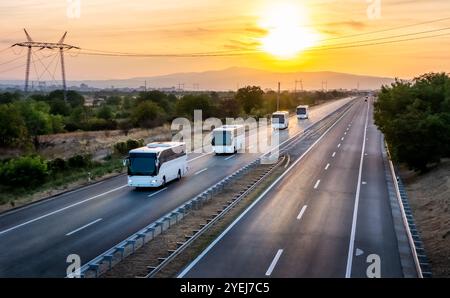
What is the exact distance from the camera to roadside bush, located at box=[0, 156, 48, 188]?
32062mm

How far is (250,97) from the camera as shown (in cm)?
12194

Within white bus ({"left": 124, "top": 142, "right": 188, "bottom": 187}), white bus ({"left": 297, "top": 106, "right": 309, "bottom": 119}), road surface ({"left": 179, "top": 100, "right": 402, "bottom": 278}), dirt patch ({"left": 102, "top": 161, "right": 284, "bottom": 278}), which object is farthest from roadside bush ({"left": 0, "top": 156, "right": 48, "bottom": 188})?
white bus ({"left": 297, "top": 106, "right": 309, "bottom": 119})

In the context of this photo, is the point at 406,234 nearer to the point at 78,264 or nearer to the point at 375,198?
the point at 375,198

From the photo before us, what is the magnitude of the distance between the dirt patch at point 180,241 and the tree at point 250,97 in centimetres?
9421

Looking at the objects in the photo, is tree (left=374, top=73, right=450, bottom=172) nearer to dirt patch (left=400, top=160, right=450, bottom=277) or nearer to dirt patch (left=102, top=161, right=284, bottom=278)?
dirt patch (left=400, top=160, right=450, bottom=277)

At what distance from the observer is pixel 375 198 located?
26.3 m

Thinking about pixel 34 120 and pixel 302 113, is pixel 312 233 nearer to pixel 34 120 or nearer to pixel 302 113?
pixel 34 120

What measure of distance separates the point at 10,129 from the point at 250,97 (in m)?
73.8

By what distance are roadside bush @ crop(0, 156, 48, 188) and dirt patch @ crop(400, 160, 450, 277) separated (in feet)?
76.4

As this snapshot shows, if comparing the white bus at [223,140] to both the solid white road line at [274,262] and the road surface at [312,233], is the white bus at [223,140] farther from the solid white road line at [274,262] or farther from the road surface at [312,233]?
the solid white road line at [274,262]

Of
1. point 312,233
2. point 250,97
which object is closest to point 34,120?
point 312,233

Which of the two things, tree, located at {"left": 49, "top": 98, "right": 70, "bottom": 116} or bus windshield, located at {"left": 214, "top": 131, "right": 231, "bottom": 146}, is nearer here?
bus windshield, located at {"left": 214, "top": 131, "right": 231, "bottom": 146}
